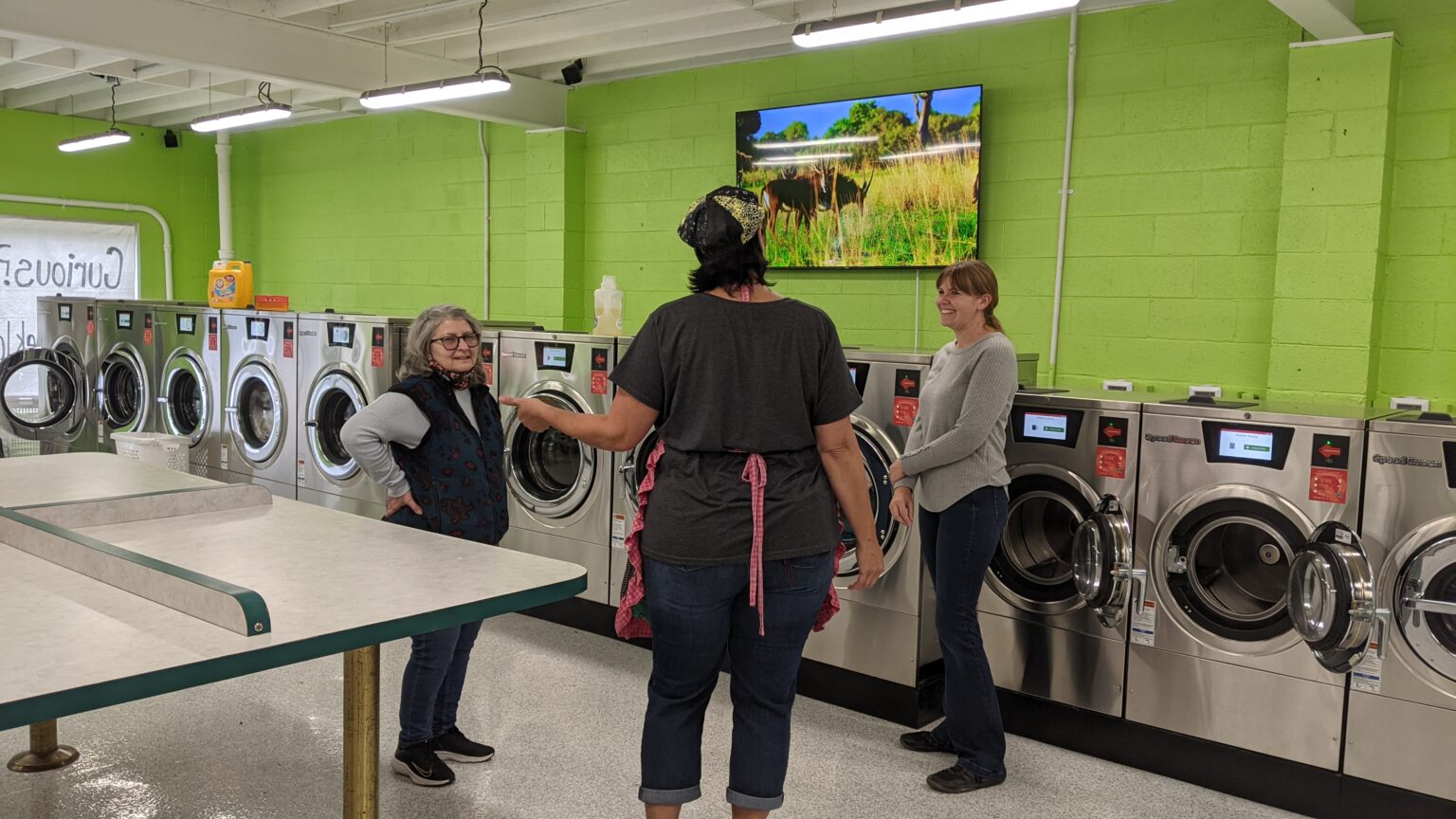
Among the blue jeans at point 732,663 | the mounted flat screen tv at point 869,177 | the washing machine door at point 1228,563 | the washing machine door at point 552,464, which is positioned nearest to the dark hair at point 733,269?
the blue jeans at point 732,663

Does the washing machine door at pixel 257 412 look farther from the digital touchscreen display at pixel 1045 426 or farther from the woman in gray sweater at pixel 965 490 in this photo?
the digital touchscreen display at pixel 1045 426

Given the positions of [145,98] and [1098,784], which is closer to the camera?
[1098,784]

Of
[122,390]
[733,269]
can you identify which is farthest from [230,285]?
[733,269]

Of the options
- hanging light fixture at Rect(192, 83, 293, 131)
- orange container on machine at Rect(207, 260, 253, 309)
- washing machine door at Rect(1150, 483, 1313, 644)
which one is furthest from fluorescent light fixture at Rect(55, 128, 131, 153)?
washing machine door at Rect(1150, 483, 1313, 644)

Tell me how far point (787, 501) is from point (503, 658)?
266cm

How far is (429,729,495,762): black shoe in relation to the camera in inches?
141

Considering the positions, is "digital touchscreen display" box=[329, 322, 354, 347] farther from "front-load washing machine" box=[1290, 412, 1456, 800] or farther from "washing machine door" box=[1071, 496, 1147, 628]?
"front-load washing machine" box=[1290, 412, 1456, 800]

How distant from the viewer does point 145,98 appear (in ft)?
28.9

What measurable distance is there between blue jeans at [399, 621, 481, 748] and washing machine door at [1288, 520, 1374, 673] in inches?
94.9

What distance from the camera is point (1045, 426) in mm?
3910

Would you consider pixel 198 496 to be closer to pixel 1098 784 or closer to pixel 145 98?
pixel 1098 784

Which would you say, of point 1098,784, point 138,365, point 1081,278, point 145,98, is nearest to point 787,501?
point 1098,784

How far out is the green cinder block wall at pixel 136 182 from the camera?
916cm

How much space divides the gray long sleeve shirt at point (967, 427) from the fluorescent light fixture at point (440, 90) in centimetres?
305
